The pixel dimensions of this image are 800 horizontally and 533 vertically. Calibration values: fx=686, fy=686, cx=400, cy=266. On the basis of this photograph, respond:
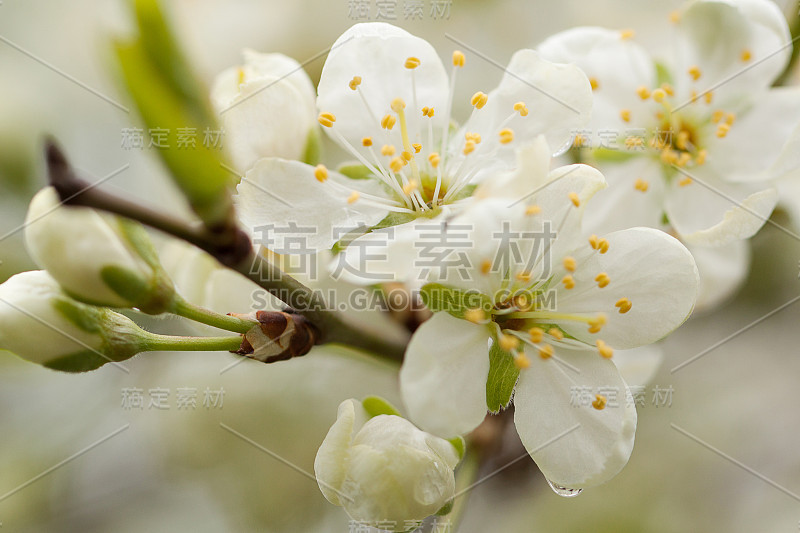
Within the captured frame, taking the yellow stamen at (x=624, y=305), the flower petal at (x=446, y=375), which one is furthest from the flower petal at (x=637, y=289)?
the flower petal at (x=446, y=375)

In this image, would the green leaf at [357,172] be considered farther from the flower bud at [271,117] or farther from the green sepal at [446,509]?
the green sepal at [446,509]

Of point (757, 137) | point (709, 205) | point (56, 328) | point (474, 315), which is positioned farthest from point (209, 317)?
point (757, 137)

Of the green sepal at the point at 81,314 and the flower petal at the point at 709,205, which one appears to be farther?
the flower petal at the point at 709,205

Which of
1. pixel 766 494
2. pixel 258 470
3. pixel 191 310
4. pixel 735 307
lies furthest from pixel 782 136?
pixel 258 470

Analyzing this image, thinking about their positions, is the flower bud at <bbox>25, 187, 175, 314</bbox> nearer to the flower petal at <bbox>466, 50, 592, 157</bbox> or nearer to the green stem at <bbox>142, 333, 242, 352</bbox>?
the green stem at <bbox>142, 333, 242, 352</bbox>

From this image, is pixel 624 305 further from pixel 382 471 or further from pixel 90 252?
pixel 90 252

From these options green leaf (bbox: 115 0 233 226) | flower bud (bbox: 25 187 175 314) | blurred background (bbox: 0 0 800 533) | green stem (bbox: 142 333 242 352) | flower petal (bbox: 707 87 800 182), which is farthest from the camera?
blurred background (bbox: 0 0 800 533)

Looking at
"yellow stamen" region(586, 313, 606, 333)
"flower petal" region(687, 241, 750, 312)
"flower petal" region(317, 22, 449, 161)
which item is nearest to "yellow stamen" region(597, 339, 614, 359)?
"yellow stamen" region(586, 313, 606, 333)
